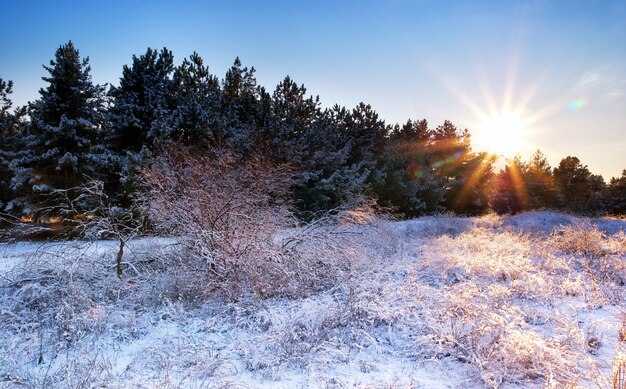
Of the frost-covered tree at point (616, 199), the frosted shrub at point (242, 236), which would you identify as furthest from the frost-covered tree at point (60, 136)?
the frost-covered tree at point (616, 199)

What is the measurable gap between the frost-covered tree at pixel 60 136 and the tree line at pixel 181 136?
0.16 ft

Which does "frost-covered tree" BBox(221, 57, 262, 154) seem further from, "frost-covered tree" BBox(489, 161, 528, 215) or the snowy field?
"frost-covered tree" BBox(489, 161, 528, 215)

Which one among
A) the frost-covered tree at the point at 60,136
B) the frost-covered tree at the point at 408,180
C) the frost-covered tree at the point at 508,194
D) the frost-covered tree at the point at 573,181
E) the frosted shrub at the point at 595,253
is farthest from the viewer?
the frost-covered tree at the point at 573,181

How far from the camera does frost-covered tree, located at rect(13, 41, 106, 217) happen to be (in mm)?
15906

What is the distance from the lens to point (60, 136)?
1620cm

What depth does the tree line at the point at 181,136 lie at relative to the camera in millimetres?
16172

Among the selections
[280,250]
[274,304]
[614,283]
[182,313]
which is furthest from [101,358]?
[614,283]

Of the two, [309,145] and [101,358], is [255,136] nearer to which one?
[309,145]

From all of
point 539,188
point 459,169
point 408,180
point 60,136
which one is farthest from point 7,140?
point 539,188

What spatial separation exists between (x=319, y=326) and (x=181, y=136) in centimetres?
1457

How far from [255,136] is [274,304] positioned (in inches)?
496

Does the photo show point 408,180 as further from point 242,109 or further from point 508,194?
point 242,109

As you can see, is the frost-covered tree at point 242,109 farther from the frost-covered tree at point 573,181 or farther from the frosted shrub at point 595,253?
the frost-covered tree at point 573,181

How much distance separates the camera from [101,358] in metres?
4.70
